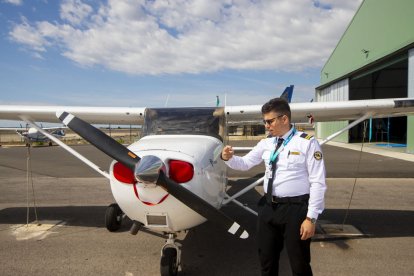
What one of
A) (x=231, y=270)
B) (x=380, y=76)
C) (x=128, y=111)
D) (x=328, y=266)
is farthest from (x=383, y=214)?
(x=380, y=76)

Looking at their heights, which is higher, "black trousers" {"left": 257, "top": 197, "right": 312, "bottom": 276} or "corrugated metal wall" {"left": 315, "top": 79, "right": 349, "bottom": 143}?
"corrugated metal wall" {"left": 315, "top": 79, "right": 349, "bottom": 143}

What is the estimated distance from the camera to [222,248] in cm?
469

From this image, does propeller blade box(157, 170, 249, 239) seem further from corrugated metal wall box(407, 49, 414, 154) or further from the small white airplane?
corrugated metal wall box(407, 49, 414, 154)

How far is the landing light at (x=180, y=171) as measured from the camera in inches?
124

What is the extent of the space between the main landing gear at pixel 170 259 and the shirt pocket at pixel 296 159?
5.47 ft

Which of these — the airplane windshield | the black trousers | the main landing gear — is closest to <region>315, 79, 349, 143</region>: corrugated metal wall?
the airplane windshield

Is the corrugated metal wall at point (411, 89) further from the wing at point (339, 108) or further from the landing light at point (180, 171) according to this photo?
the landing light at point (180, 171)

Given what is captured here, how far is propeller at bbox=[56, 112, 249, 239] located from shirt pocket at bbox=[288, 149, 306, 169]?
0.85 meters

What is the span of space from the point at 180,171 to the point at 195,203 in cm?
32

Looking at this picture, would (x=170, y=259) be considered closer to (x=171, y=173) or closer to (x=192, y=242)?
(x=171, y=173)

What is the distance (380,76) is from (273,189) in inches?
1214

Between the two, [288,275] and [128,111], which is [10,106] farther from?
[288,275]

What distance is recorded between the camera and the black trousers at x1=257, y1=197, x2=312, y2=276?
8.85 ft

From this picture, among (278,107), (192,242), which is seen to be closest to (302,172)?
(278,107)
